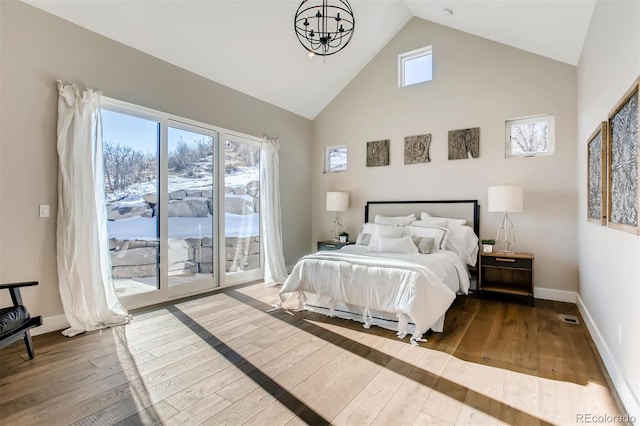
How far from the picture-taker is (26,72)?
2895 mm

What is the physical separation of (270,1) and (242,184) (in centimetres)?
255

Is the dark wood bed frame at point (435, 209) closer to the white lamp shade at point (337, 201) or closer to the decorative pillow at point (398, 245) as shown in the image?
the white lamp shade at point (337, 201)

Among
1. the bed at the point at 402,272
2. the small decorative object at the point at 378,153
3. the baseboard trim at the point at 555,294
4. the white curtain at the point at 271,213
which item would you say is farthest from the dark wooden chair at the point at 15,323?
the baseboard trim at the point at 555,294

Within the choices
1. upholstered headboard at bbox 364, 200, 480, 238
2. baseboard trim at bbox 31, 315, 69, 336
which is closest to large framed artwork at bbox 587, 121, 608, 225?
upholstered headboard at bbox 364, 200, 480, 238

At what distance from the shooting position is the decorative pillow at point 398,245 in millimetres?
3980

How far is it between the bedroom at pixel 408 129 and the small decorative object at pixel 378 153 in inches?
5.0

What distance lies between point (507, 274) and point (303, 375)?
11.3 ft

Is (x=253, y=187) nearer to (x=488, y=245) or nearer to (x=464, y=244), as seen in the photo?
(x=464, y=244)

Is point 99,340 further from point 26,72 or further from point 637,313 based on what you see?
point 637,313

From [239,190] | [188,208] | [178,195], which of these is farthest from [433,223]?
[178,195]

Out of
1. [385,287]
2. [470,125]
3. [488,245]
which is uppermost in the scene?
[470,125]

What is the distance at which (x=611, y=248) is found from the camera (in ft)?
7.64

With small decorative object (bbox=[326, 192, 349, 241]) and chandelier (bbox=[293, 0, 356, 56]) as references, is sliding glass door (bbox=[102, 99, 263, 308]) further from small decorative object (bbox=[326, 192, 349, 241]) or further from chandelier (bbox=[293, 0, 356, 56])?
chandelier (bbox=[293, 0, 356, 56])

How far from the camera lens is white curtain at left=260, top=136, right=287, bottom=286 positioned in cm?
504
